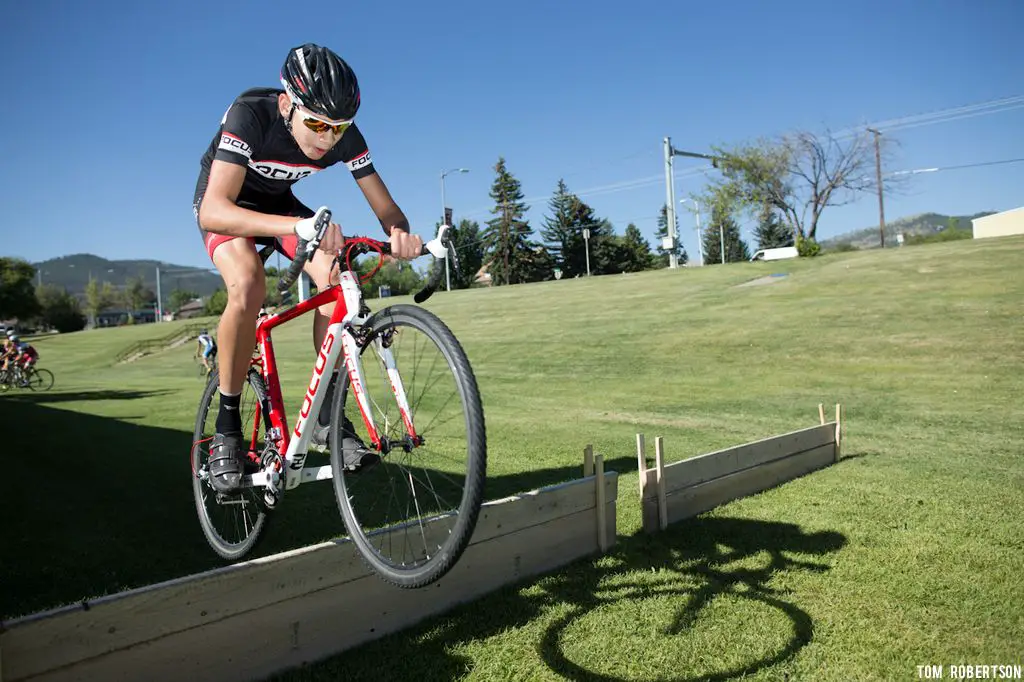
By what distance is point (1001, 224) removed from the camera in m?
56.8

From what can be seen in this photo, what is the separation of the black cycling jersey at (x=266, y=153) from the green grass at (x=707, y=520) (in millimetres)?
2609

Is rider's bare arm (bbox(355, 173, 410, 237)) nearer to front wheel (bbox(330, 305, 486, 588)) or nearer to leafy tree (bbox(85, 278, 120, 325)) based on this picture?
front wheel (bbox(330, 305, 486, 588))

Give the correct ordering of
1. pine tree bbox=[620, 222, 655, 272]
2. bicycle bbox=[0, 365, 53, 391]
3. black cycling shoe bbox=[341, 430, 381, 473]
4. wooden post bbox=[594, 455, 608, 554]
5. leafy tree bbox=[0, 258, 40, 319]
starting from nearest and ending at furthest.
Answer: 1. black cycling shoe bbox=[341, 430, 381, 473]
2. wooden post bbox=[594, 455, 608, 554]
3. bicycle bbox=[0, 365, 53, 391]
4. leafy tree bbox=[0, 258, 40, 319]
5. pine tree bbox=[620, 222, 655, 272]

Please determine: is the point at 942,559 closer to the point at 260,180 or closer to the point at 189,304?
the point at 260,180

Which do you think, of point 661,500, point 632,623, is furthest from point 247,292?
point 661,500

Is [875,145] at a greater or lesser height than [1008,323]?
greater

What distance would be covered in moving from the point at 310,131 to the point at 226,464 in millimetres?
1926

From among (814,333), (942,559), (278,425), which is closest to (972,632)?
(942,559)

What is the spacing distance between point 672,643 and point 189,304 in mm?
198214

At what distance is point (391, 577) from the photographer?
3041mm

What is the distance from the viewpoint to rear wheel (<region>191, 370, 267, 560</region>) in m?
4.30

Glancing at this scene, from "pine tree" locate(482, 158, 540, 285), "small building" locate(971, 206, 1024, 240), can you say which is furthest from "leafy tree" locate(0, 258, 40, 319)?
"small building" locate(971, 206, 1024, 240)

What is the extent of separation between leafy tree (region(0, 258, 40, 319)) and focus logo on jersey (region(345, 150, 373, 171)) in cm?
8859

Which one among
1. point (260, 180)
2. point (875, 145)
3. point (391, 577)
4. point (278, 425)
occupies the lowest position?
point (391, 577)
